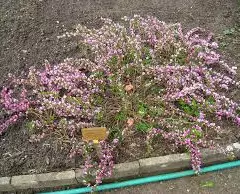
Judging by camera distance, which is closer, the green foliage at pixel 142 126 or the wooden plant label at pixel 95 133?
the wooden plant label at pixel 95 133

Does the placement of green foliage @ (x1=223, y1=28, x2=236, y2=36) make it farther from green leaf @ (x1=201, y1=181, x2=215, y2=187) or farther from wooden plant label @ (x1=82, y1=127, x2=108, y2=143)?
wooden plant label @ (x1=82, y1=127, x2=108, y2=143)

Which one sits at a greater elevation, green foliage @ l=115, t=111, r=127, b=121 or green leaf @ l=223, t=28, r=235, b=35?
green leaf @ l=223, t=28, r=235, b=35

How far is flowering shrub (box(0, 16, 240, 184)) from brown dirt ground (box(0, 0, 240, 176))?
205 mm

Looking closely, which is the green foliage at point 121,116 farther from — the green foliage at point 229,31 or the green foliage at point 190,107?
the green foliage at point 229,31

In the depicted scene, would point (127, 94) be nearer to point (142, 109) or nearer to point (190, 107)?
point (142, 109)

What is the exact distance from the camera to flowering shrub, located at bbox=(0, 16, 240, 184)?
384cm

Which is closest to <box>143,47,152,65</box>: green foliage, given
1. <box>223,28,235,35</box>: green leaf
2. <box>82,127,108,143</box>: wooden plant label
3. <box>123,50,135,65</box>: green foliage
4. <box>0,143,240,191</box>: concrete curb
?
<box>123,50,135,65</box>: green foliage

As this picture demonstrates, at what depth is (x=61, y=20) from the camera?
523 centimetres

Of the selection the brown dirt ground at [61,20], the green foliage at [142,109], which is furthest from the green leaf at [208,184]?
the green foliage at [142,109]

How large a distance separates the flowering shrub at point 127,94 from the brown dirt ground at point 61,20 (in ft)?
0.67

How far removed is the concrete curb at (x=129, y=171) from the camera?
3617 mm

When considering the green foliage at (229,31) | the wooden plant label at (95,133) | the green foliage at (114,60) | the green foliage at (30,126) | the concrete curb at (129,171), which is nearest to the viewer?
the wooden plant label at (95,133)

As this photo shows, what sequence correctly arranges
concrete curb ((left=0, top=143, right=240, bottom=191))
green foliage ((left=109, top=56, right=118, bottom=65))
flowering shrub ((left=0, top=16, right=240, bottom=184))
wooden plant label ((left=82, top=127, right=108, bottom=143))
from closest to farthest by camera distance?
wooden plant label ((left=82, top=127, right=108, bottom=143)), concrete curb ((left=0, top=143, right=240, bottom=191)), flowering shrub ((left=0, top=16, right=240, bottom=184)), green foliage ((left=109, top=56, right=118, bottom=65))

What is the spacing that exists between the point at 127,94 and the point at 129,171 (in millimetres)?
870
